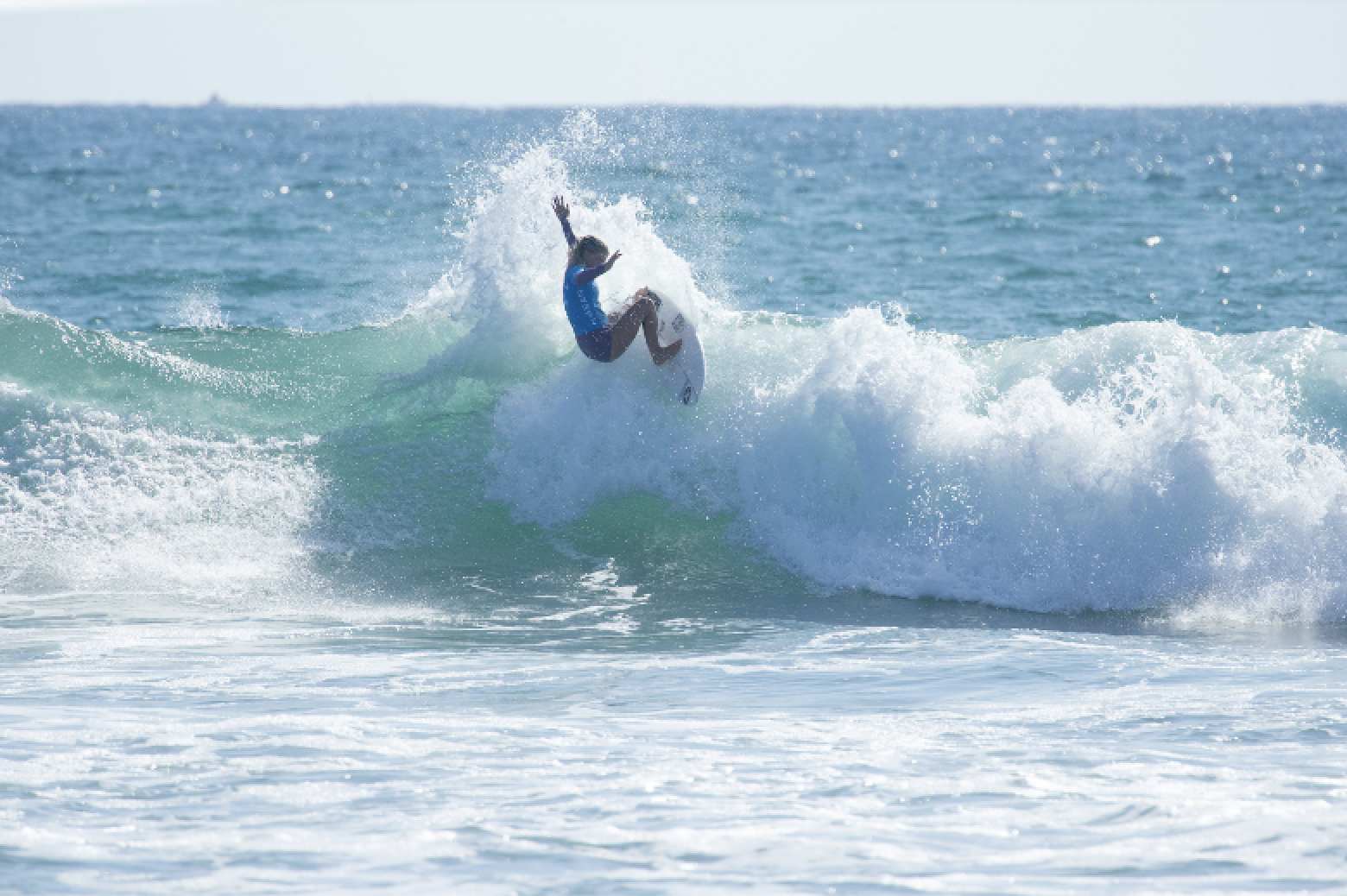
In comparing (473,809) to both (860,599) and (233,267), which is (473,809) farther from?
(233,267)

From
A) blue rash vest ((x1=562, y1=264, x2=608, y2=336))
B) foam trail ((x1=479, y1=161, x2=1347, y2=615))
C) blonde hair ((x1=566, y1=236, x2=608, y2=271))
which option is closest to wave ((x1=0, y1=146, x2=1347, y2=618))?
foam trail ((x1=479, y1=161, x2=1347, y2=615))

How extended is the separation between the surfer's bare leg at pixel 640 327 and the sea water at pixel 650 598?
326 mm

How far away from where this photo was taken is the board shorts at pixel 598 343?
9141 millimetres

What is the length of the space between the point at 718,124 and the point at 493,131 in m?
22.7

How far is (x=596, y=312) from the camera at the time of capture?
9039mm

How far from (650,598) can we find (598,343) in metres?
2.06

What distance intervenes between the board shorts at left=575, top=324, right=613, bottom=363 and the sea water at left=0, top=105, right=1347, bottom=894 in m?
0.41

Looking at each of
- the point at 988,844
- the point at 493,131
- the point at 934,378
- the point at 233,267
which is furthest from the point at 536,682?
the point at 493,131

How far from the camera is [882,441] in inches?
358

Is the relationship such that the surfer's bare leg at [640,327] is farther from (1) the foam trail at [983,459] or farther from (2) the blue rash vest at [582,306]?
(1) the foam trail at [983,459]

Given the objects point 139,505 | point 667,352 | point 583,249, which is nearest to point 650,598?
point 667,352

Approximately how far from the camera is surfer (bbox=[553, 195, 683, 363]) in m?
8.70

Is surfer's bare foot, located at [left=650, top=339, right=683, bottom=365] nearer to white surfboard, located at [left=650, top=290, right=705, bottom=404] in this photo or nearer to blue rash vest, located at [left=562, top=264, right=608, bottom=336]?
white surfboard, located at [left=650, top=290, right=705, bottom=404]

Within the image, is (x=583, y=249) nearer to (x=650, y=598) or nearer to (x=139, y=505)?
(x=650, y=598)
